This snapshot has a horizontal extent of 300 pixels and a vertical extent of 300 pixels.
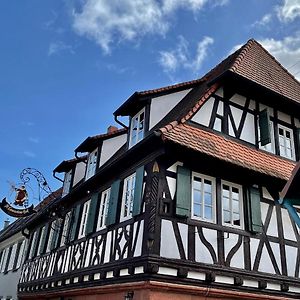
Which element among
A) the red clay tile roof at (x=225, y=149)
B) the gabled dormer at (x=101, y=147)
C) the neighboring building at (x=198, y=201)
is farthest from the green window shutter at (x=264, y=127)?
the gabled dormer at (x=101, y=147)

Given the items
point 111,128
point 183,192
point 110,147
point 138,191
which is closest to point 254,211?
point 183,192

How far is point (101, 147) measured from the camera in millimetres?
13539

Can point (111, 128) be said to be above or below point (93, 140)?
above

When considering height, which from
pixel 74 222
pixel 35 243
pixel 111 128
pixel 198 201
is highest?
pixel 111 128

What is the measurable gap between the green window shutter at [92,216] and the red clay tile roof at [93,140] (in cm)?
250

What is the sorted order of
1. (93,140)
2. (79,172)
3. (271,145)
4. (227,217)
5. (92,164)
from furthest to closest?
(79,172), (92,164), (93,140), (271,145), (227,217)

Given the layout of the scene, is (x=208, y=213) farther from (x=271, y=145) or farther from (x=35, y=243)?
(x=35, y=243)

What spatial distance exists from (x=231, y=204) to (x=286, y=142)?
3.65m

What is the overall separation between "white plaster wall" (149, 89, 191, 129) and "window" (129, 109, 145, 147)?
1.19ft

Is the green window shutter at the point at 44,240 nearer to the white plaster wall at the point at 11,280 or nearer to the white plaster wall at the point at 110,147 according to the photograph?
the white plaster wall at the point at 11,280

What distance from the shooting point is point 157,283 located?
24.1ft

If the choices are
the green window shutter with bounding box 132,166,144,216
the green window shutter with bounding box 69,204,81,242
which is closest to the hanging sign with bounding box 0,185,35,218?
the green window shutter with bounding box 69,204,81,242

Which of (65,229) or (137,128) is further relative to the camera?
(65,229)

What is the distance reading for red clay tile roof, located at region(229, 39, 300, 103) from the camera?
36.8 ft
